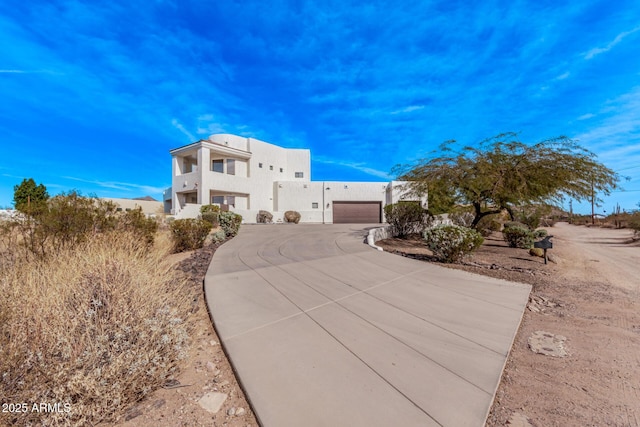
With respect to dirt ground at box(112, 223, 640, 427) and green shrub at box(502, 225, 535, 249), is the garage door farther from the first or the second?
dirt ground at box(112, 223, 640, 427)

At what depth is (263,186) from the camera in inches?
1038

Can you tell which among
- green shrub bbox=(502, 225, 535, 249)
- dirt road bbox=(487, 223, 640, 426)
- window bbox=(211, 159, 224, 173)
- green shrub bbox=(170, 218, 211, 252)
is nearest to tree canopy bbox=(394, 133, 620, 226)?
green shrub bbox=(502, 225, 535, 249)

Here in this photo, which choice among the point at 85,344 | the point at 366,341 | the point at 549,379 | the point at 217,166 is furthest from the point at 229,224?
the point at 217,166

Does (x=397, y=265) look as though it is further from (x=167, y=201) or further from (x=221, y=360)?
(x=167, y=201)

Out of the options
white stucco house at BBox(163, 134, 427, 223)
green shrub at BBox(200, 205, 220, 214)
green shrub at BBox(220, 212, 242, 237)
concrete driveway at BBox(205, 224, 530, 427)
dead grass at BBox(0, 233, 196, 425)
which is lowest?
concrete driveway at BBox(205, 224, 530, 427)

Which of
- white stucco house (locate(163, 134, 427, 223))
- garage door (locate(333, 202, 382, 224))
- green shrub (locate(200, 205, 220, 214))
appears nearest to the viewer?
green shrub (locate(200, 205, 220, 214))

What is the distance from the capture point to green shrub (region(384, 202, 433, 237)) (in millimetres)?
14820

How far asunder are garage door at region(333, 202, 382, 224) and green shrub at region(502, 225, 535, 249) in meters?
16.0

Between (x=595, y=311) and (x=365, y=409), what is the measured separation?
514 cm

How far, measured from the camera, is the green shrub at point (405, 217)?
14820mm

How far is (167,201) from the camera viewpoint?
27.7 metres

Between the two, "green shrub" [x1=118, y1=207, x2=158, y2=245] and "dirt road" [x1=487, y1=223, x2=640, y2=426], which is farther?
"green shrub" [x1=118, y1=207, x2=158, y2=245]

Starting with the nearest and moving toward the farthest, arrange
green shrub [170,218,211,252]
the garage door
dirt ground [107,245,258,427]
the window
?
dirt ground [107,245,258,427] → green shrub [170,218,211,252] → the window → the garage door

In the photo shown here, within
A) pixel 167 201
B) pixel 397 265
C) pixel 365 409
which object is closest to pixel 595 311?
pixel 397 265
